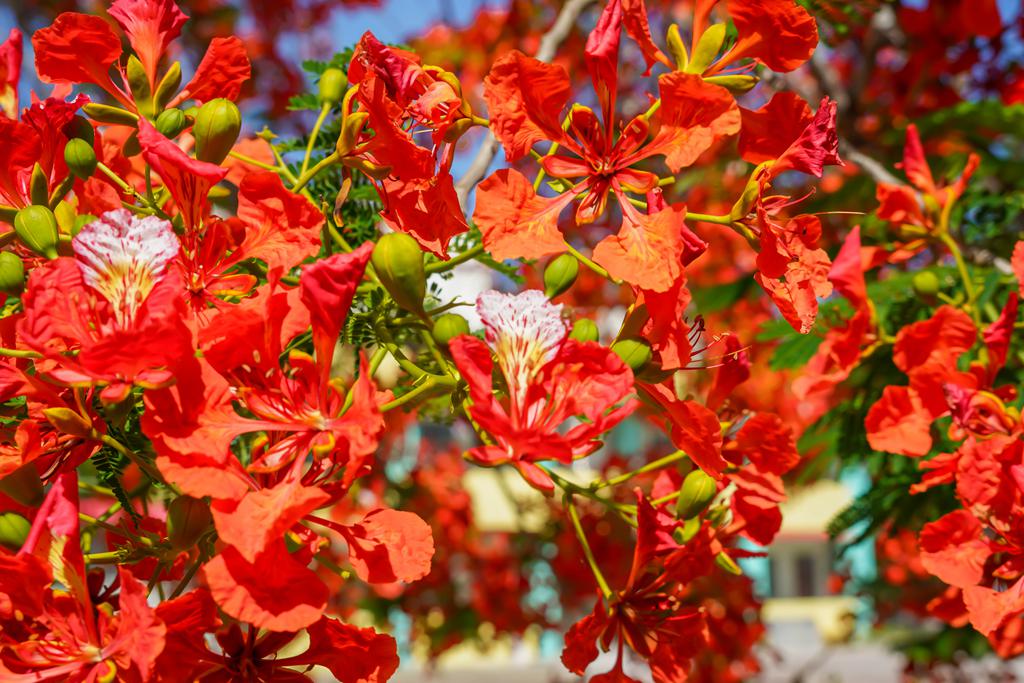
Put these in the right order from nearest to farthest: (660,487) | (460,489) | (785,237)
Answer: (785,237), (660,487), (460,489)

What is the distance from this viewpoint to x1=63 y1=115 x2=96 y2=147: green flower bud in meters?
1.18

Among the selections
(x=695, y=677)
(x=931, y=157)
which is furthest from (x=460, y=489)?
(x=931, y=157)

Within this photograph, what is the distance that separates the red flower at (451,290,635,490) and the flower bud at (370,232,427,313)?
9 cm

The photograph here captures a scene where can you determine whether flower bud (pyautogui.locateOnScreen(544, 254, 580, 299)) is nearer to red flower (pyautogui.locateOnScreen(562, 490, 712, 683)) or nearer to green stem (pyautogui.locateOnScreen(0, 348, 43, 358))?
red flower (pyautogui.locateOnScreen(562, 490, 712, 683))

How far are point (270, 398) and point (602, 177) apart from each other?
0.49 meters

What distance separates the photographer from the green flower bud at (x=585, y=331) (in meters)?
1.08

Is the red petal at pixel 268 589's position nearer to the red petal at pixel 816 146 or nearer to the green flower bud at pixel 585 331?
the green flower bud at pixel 585 331

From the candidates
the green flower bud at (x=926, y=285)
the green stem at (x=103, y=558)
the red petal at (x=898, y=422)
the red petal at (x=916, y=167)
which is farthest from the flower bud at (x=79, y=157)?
the red petal at (x=916, y=167)

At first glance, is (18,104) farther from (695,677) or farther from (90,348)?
(695,677)

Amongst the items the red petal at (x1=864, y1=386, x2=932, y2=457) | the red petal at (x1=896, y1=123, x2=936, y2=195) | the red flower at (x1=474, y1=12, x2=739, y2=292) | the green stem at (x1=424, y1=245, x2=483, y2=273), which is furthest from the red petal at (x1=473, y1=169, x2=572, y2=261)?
the red petal at (x1=896, y1=123, x2=936, y2=195)

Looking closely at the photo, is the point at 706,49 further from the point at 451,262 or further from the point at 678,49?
the point at 451,262

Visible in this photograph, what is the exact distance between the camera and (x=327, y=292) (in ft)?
3.24

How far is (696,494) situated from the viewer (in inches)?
51.4

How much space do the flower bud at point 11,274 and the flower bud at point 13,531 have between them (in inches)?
10.1
